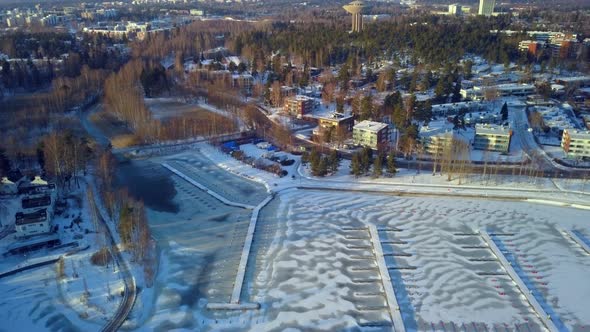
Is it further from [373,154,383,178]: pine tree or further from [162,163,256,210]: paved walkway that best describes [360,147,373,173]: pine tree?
[162,163,256,210]: paved walkway

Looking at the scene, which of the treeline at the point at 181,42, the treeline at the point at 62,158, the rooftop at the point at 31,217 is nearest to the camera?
the rooftop at the point at 31,217

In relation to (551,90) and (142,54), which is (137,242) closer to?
(551,90)

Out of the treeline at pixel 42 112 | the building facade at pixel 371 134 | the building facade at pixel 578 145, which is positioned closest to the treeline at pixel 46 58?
the treeline at pixel 42 112

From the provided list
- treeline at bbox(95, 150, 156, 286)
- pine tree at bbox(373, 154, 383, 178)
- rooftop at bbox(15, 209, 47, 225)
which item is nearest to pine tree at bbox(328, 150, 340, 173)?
pine tree at bbox(373, 154, 383, 178)

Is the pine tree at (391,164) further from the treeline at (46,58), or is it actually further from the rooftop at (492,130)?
the treeline at (46,58)

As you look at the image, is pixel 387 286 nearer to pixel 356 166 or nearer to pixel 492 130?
pixel 356 166
